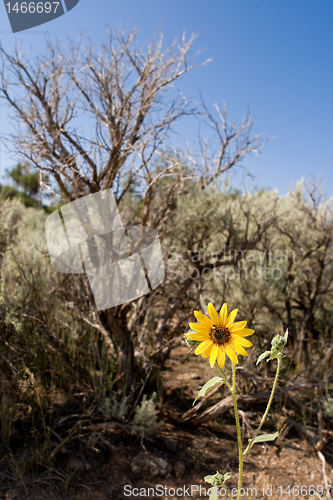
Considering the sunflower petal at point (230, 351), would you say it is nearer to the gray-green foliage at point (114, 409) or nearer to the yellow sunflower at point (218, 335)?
the yellow sunflower at point (218, 335)

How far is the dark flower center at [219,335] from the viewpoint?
3.52ft

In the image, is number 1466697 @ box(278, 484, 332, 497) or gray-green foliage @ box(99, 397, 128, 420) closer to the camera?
number 1466697 @ box(278, 484, 332, 497)

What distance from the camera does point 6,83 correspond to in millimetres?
2850

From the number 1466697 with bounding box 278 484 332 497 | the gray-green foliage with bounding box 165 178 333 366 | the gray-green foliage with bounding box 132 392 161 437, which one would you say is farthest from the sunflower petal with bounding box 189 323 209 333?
the gray-green foliage with bounding box 165 178 333 366

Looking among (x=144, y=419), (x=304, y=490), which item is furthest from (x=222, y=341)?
(x=304, y=490)

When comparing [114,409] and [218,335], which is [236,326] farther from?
[114,409]

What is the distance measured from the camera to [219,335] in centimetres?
107

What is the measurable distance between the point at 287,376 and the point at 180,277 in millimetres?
1629

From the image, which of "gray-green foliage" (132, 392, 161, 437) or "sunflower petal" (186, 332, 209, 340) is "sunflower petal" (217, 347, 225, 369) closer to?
"sunflower petal" (186, 332, 209, 340)

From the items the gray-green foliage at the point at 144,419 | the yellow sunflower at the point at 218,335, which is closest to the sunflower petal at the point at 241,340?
the yellow sunflower at the point at 218,335

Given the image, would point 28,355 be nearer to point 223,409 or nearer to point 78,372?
point 78,372

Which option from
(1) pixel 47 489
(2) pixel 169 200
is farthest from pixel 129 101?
(1) pixel 47 489

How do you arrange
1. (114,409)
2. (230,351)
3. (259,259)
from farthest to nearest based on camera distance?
1. (259,259)
2. (114,409)
3. (230,351)

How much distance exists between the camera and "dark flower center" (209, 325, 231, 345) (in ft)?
3.52
